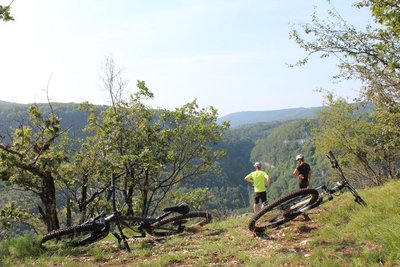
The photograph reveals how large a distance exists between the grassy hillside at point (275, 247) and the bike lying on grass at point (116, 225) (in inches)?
12.9

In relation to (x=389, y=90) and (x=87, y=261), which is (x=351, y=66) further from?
(x=87, y=261)

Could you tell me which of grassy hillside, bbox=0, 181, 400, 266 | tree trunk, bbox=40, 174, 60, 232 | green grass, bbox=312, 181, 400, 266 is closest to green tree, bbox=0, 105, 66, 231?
tree trunk, bbox=40, 174, 60, 232

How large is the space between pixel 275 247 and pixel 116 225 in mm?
4803

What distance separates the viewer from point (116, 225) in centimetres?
1127

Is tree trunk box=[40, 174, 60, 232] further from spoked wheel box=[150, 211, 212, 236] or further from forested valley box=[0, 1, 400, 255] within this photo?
spoked wheel box=[150, 211, 212, 236]

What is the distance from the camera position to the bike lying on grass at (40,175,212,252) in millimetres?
10570

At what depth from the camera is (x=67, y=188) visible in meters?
24.4

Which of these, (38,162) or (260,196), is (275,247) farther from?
(38,162)

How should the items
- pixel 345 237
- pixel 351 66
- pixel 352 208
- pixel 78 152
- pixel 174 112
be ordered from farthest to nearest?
pixel 174 112, pixel 78 152, pixel 351 66, pixel 352 208, pixel 345 237

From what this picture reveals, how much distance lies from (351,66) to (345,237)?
10481 mm

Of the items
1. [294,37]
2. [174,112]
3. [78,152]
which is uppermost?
[294,37]

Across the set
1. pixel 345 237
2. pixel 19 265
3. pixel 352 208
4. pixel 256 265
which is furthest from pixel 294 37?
pixel 19 265

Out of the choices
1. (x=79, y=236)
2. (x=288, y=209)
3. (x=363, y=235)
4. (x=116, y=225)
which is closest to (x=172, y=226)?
(x=116, y=225)

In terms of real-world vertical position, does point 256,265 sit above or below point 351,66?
below
